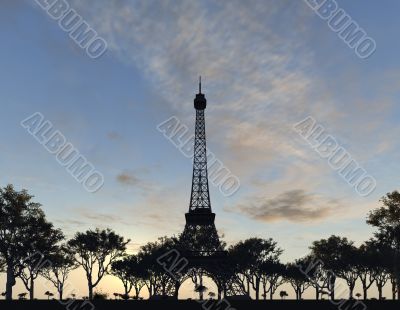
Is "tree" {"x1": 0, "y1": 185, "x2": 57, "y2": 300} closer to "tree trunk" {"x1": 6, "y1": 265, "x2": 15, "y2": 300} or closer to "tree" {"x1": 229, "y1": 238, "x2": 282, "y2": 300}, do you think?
"tree trunk" {"x1": 6, "y1": 265, "x2": 15, "y2": 300}

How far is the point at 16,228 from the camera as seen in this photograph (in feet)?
207

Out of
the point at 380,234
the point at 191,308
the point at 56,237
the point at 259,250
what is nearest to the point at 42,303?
the point at 191,308

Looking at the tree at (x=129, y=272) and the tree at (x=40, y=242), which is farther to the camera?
the tree at (x=129, y=272)

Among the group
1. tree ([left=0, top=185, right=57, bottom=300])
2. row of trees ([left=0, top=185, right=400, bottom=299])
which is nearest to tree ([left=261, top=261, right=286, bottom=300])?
row of trees ([left=0, top=185, right=400, bottom=299])

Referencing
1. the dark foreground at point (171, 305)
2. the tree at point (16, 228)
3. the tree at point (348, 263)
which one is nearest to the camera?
the dark foreground at point (171, 305)

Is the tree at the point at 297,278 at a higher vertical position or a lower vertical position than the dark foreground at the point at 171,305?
higher

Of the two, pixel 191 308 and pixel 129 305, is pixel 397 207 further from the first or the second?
pixel 129 305

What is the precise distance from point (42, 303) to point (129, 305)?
7.49 m

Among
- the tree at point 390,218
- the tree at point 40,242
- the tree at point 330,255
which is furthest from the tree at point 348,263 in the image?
the tree at point 40,242

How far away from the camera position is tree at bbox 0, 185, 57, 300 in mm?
62344

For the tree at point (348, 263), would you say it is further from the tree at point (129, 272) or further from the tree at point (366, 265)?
the tree at point (129, 272)

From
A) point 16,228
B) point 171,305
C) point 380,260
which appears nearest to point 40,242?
point 16,228

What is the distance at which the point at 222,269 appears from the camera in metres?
91.4

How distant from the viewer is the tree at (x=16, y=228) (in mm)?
62344
